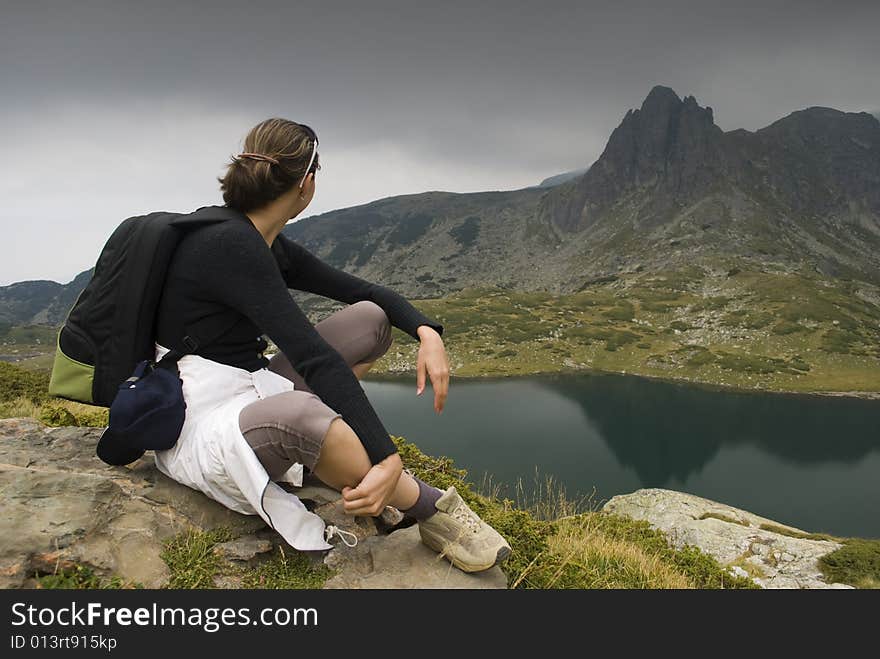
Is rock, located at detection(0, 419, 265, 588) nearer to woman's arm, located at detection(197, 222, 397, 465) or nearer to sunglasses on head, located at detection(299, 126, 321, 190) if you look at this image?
woman's arm, located at detection(197, 222, 397, 465)

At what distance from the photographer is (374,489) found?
318 centimetres

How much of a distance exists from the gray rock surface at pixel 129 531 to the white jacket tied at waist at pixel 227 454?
0.38 metres

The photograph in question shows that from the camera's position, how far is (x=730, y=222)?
556 ft

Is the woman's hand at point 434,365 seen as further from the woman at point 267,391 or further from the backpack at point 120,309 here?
the backpack at point 120,309

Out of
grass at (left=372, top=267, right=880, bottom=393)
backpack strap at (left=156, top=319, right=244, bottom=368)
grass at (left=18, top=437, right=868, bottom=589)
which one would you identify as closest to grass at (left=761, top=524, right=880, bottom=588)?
grass at (left=18, top=437, right=868, bottom=589)

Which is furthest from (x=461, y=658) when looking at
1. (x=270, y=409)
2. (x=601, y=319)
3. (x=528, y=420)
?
(x=601, y=319)

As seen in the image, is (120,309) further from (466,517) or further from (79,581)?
(466,517)

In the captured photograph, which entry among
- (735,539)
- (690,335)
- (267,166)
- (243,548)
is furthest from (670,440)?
(267,166)

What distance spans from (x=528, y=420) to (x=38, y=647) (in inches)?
2118

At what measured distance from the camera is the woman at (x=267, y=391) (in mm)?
3203

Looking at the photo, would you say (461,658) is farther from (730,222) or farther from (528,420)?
(730,222)

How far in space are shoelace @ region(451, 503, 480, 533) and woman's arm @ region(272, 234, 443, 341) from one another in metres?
1.59

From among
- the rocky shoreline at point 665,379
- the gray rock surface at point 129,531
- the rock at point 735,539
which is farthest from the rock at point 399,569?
the rocky shoreline at point 665,379

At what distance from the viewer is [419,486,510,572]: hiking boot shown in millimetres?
3839
